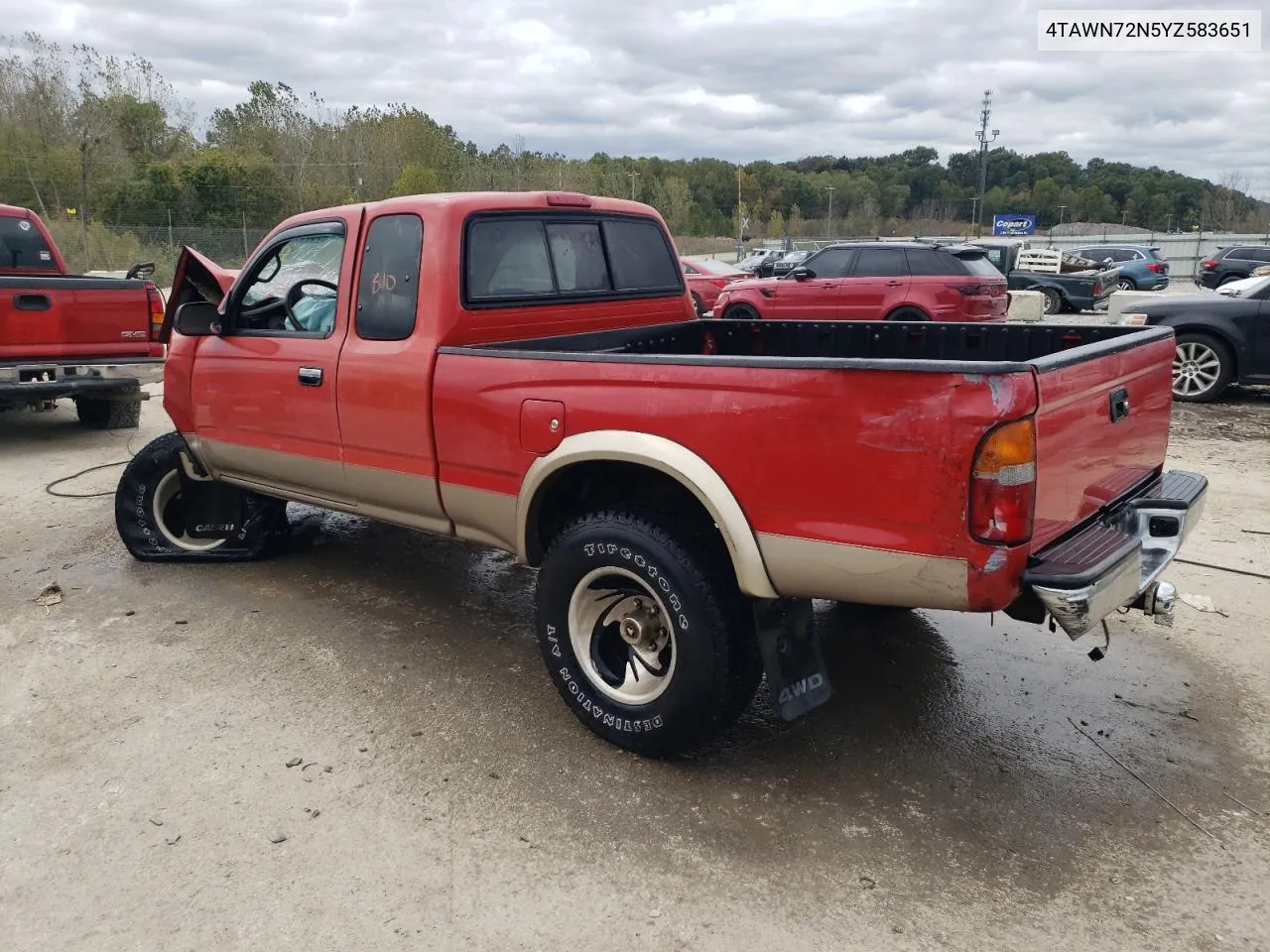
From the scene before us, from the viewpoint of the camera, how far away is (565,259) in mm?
4410

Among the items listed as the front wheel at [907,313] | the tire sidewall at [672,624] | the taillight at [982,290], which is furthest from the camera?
the front wheel at [907,313]

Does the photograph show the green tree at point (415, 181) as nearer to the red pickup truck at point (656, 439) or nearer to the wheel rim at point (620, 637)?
the red pickup truck at point (656, 439)

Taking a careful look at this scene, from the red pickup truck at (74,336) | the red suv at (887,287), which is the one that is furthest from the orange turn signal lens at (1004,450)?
the red suv at (887,287)

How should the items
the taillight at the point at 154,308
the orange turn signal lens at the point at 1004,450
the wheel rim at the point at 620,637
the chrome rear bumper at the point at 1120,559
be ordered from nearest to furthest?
the orange turn signal lens at the point at 1004,450
the chrome rear bumper at the point at 1120,559
the wheel rim at the point at 620,637
the taillight at the point at 154,308

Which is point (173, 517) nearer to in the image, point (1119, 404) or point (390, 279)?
point (390, 279)

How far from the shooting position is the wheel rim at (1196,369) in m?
9.95

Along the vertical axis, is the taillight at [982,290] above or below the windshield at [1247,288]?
below

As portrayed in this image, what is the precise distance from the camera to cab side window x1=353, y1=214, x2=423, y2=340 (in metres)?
3.92

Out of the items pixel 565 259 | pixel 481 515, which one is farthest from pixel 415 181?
pixel 481 515

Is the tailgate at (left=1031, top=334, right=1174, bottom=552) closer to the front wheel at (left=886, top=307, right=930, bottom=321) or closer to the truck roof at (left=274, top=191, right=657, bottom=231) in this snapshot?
the truck roof at (left=274, top=191, right=657, bottom=231)

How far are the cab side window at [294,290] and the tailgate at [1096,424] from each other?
303 centimetres

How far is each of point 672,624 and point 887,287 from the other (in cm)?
1175

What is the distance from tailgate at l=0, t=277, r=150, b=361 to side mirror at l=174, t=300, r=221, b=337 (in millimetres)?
4069

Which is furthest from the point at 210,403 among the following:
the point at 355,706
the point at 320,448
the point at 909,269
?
the point at 909,269
